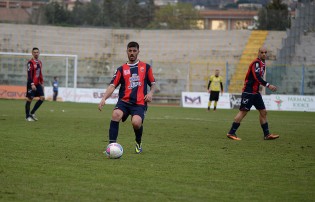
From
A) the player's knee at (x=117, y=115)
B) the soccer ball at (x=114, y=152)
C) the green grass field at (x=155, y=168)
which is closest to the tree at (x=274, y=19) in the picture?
the green grass field at (x=155, y=168)

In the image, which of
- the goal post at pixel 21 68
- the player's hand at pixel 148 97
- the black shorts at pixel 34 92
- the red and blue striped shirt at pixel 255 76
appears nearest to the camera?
the player's hand at pixel 148 97

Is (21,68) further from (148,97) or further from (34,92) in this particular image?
(148,97)

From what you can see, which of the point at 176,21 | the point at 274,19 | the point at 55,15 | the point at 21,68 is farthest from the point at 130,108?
the point at 176,21

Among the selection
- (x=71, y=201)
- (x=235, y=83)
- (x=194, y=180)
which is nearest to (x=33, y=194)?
(x=71, y=201)

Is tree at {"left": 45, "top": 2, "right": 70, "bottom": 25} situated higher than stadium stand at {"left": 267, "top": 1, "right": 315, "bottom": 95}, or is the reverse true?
tree at {"left": 45, "top": 2, "right": 70, "bottom": 25}

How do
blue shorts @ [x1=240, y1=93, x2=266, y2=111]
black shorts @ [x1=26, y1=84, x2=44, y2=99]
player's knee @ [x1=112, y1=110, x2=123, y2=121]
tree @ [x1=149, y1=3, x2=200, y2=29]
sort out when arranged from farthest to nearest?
tree @ [x1=149, y1=3, x2=200, y2=29], black shorts @ [x1=26, y1=84, x2=44, y2=99], blue shorts @ [x1=240, y1=93, x2=266, y2=111], player's knee @ [x1=112, y1=110, x2=123, y2=121]

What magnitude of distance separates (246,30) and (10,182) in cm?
4680

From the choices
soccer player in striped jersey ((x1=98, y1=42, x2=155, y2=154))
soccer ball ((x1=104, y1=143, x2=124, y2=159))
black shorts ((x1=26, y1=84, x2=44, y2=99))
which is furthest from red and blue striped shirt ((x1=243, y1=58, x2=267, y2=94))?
black shorts ((x1=26, y1=84, x2=44, y2=99))

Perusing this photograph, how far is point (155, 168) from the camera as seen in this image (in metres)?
10.3

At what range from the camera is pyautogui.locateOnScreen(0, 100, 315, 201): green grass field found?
8156 mm

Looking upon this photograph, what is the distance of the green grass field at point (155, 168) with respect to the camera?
26.8 feet

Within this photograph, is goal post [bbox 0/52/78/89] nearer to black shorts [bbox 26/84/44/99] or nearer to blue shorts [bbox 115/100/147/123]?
black shorts [bbox 26/84/44/99]

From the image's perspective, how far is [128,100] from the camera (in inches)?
476

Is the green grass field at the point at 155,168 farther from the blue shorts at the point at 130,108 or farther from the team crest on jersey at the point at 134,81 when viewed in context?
the team crest on jersey at the point at 134,81
